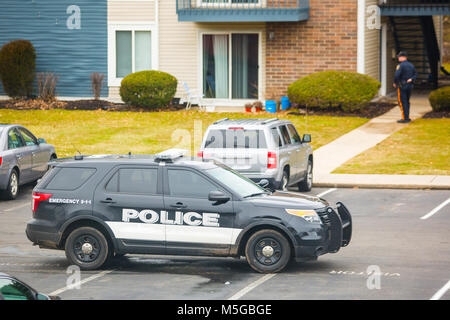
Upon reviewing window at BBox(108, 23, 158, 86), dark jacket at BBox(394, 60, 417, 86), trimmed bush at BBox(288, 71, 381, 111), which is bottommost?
trimmed bush at BBox(288, 71, 381, 111)

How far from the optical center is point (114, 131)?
2716cm

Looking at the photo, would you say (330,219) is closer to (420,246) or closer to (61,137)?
(420,246)

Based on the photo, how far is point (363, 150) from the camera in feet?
78.5

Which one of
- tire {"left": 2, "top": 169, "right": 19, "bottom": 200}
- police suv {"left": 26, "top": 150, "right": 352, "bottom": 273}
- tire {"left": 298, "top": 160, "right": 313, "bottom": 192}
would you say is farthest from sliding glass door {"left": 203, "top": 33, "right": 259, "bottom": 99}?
police suv {"left": 26, "top": 150, "right": 352, "bottom": 273}

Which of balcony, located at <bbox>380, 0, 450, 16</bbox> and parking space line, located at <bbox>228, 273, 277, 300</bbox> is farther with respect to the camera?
balcony, located at <bbox>380, 0, 450, 16</bbox>

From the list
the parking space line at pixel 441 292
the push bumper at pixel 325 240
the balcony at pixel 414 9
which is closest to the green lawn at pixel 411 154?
the balcony at pixel 414 9

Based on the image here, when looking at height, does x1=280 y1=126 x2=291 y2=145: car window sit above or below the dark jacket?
below

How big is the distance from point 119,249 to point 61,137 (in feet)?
49.5

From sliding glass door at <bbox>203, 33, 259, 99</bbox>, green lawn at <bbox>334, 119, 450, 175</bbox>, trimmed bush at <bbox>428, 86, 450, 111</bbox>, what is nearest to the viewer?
green lawn at <bbox>334, 119, 450, 175</bbox>

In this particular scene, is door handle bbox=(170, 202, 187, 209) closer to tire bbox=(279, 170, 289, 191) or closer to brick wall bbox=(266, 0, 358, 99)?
tire bbox=(279, 170, 289, 191)

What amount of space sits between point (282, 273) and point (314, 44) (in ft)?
65.8

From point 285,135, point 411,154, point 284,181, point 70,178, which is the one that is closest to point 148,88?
point 411,154

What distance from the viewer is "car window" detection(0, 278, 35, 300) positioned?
7.13m

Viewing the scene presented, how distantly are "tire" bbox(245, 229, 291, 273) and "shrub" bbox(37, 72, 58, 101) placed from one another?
22678 mm
